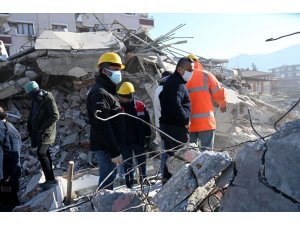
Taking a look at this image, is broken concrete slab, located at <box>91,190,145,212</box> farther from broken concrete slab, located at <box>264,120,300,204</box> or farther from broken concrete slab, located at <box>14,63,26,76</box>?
broken concrete slab, located at <box>14,63,26,76</box>

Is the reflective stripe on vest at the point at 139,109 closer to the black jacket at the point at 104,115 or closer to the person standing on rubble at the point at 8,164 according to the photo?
the black jacket at the point at 104,115

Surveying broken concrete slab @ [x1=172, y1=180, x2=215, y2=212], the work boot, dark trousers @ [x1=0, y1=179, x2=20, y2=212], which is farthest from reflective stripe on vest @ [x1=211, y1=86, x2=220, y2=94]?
dark trousers @ [x1=0, y1=179, x2=20, y2=212]

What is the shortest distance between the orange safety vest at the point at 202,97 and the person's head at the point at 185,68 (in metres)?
0.25

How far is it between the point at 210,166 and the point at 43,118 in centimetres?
277

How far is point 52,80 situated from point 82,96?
90cm

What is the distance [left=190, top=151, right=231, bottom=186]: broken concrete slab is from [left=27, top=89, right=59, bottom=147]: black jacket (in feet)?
8.30

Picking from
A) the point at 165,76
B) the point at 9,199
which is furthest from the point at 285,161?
the point at 9,199

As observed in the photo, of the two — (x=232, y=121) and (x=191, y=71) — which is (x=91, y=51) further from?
(x=191, y=71)

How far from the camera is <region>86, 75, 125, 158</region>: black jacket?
3.07 metres

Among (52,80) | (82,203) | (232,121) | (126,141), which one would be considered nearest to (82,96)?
(52,80)

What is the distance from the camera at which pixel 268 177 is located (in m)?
2.15

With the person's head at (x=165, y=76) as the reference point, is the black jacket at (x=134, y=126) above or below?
below

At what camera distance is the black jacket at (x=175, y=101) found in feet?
11.8

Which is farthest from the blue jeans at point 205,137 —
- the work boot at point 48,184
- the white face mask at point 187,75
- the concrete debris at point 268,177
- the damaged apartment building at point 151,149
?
the work boot at point 48,184
